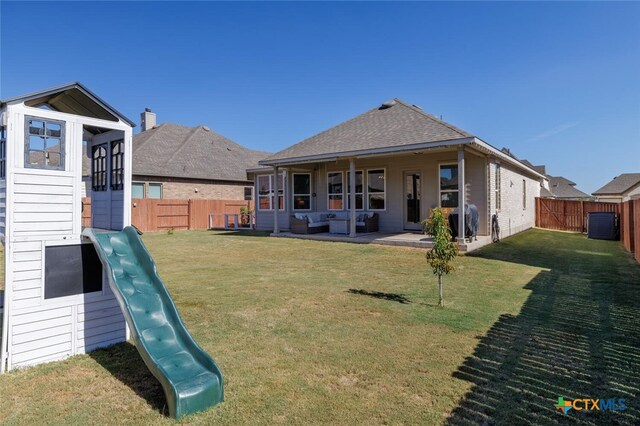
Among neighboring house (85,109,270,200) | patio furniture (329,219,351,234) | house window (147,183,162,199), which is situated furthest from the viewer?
neighboring house (85,109,270,200)

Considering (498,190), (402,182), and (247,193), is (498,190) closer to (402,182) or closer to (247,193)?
(402,182)

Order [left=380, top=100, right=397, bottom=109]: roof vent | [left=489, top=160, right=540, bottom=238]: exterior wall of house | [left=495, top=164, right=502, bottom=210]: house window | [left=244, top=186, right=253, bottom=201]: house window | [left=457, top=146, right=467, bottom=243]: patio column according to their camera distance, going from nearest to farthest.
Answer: [left=457, top=146, right=467, bottom=243]: patio column, [left=489, top=160, right=540, bottom=238]: exterior wall of house, [left=495, top=164, right=502, bottom=210]: house window, [left=380, top=100, right=397, bottom=109]: roof vent, [left=244, top=186, right=253, bottom=201]: house window

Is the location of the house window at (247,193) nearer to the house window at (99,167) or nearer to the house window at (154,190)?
the house window at (154,190)

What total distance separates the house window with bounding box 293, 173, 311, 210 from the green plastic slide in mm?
11914

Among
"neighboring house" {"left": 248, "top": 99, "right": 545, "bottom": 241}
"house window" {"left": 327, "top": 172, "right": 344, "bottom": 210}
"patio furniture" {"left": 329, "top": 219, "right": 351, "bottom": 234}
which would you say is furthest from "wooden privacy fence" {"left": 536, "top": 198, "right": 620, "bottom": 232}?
"patio furniture" {"left": 329, "top": 219, "right": 351, "bottom": 234}

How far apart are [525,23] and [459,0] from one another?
2.35 metres

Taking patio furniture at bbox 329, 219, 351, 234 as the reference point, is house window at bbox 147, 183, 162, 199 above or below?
above

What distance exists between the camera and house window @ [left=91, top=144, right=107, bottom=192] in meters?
4.57

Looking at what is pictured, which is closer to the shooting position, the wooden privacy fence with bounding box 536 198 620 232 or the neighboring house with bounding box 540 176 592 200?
the wooden privacy fence with bounding box 536 198 620 232

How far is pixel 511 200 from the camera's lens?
14.4 meters

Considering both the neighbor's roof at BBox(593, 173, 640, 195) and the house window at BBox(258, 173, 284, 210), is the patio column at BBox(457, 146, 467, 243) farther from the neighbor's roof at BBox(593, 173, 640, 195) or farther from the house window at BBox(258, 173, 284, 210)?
the neighbor's roof at BBox(593, 173, 640, 195)

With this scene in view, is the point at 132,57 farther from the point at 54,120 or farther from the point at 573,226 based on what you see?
the point at 573,226

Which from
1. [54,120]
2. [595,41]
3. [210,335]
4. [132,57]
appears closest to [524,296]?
[210,335]

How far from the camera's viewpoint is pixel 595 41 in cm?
1134
